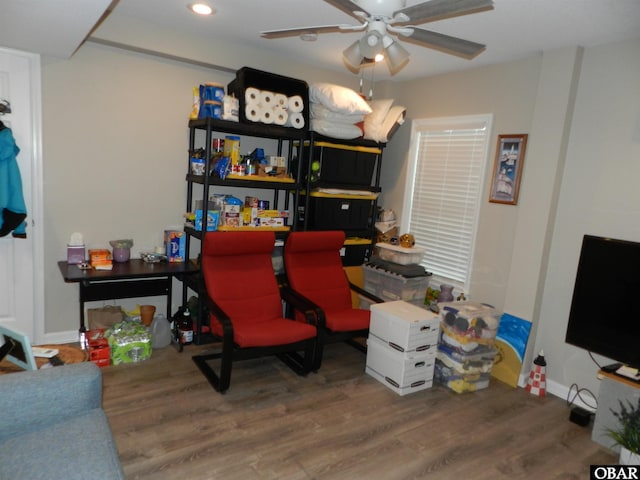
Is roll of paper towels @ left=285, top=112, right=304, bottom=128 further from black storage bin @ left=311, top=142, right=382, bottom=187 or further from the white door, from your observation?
the white door

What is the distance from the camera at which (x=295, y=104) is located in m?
3.69

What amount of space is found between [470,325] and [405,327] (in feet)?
1.72

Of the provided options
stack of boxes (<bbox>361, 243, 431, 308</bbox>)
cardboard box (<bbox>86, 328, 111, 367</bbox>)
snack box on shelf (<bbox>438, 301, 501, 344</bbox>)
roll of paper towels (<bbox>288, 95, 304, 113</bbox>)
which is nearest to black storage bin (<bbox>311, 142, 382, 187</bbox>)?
roll of paper towels (<bbox>288, 95, 304, 113</bbox>)

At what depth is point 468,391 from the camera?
3262 mm

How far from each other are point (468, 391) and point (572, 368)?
0.78m

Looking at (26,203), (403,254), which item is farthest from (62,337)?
(403,254)

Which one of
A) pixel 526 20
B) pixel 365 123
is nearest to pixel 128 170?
pixel 365 123

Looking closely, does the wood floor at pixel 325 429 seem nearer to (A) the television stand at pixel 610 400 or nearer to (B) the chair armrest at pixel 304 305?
(A) the television stand at pixel 610 400

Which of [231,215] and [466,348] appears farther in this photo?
[231,215]

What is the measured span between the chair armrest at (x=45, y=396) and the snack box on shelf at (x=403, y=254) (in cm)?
273

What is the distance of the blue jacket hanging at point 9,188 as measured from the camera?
2975mm

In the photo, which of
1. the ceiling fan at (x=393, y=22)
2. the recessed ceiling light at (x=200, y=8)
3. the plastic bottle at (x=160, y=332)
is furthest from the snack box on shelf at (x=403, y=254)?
the recessed ceiling light at (x=200, y=8)

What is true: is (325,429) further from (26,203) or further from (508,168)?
(26,203)

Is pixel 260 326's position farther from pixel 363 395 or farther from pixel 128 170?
pixel 128 170
